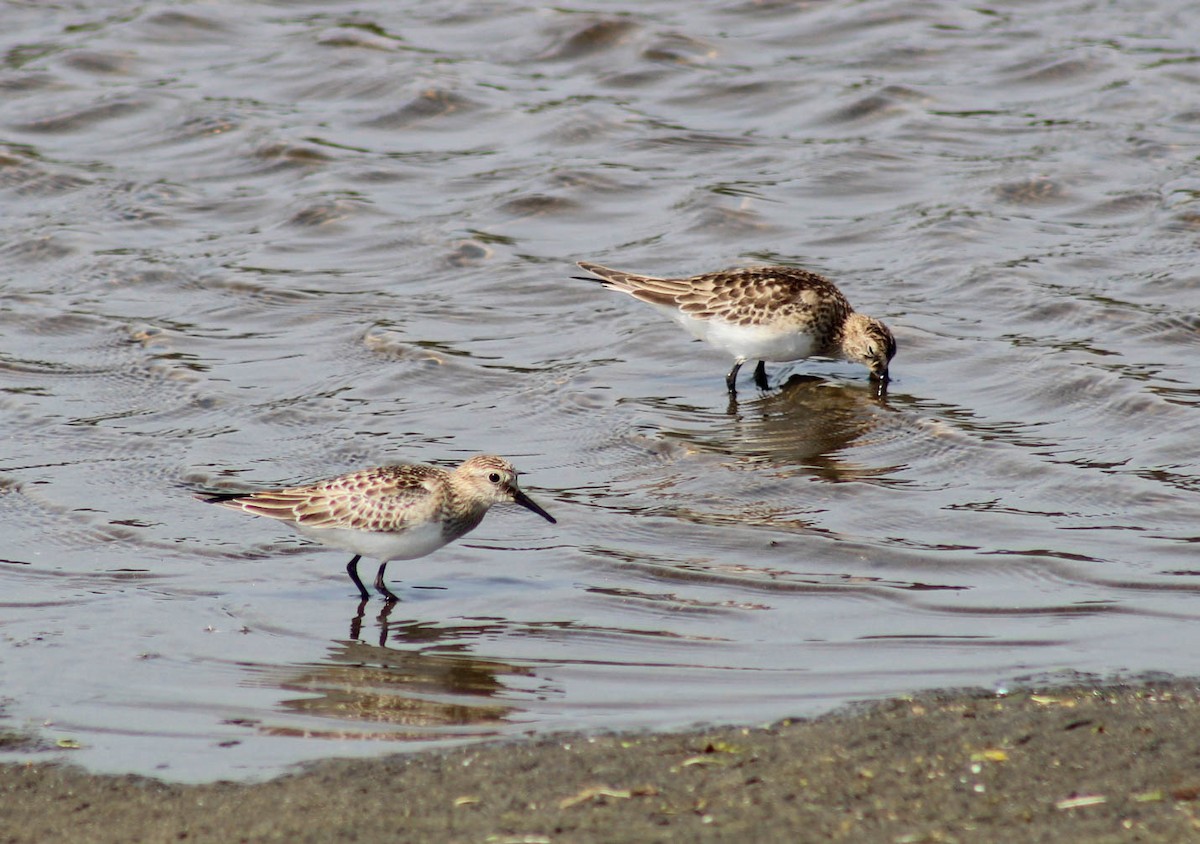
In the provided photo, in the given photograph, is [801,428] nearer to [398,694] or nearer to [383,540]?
[383,540]

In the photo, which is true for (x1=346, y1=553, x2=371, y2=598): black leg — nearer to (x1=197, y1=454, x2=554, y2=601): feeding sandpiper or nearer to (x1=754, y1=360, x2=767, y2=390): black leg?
(x1=197, y1=454, x2=554, y2=601): feeding sandpiper

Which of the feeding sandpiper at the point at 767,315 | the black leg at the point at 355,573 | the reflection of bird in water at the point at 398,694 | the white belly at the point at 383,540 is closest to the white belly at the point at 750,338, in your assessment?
the feeding sandpiper at the point at 767,315

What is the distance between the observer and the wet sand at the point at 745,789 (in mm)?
5617

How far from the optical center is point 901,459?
11.6 metres

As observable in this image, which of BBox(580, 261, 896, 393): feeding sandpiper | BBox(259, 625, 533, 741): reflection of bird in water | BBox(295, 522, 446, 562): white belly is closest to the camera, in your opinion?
BBox(259, 625, 533, 741): reflection of bird in water

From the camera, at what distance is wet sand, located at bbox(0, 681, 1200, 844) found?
5617 mm

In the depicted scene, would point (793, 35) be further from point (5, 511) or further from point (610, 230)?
point (5, 511)

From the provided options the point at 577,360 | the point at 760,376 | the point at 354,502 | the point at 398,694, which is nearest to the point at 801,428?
the point at 760,376

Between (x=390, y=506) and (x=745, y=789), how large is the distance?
347 cm

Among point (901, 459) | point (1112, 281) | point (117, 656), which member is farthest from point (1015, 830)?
point (1112, 281)

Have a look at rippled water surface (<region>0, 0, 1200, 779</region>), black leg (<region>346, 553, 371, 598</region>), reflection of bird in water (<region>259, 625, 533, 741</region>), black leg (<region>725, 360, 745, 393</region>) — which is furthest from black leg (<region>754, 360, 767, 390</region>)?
reflection of bird in water (<region>259, 625, 533, 741</region>)

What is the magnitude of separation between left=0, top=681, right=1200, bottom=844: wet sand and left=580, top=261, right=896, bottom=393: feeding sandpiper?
6798 millimetres

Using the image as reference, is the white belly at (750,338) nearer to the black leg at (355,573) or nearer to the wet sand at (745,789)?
the black leg at (355,573)

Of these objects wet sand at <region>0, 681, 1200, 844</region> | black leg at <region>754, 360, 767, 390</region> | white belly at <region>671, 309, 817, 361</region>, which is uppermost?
wet sand at <region>0, 681, 1200, 844</region>
